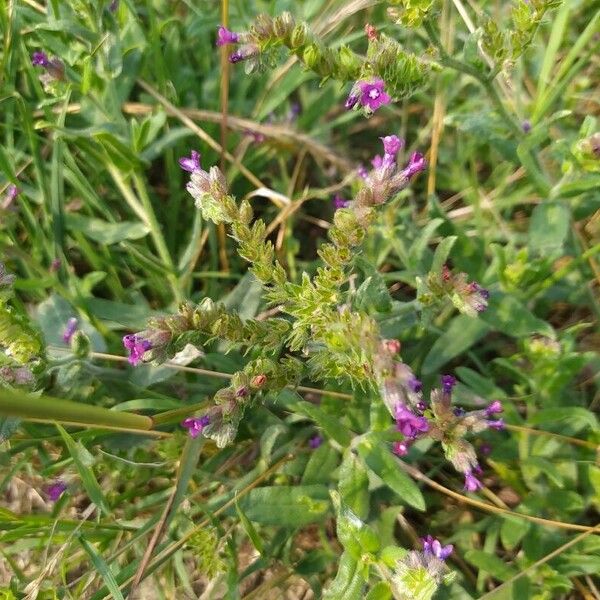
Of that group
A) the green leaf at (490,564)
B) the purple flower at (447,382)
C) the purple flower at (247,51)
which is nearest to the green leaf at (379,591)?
the green leaf at (490,564)

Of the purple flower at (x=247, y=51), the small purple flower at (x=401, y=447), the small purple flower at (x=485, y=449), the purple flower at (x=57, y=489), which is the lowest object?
the purple flower at (x=57, y=489)

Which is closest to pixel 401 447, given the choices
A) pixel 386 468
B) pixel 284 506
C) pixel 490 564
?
pixel 386 468

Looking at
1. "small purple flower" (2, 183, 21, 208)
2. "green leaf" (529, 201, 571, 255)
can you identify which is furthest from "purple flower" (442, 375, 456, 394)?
"small purple flower" (2, 183, 21, 208)

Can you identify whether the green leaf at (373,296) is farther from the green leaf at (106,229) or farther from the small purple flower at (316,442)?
the green leaf at (106,229)

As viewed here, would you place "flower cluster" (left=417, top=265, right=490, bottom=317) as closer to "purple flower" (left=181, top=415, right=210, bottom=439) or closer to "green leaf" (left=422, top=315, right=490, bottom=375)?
"green leaf" (left=422, top=315, right=490, bottom=375)

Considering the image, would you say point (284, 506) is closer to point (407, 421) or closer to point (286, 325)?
point (286, 325)

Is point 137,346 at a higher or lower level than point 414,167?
lower
